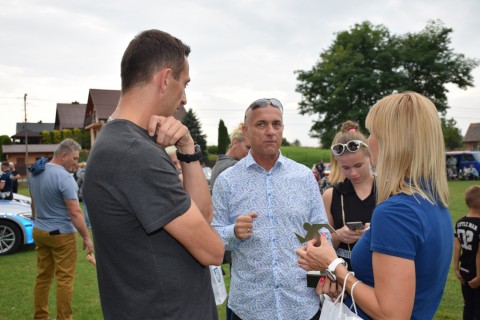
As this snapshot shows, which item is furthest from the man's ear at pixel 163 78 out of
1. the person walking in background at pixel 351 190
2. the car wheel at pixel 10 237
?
the car wheel at pixel 10 237

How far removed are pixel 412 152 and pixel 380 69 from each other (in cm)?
4179

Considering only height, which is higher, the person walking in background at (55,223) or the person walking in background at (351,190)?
the person walking in background at (351,190)

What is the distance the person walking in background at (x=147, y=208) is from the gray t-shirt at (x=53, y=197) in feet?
14.2

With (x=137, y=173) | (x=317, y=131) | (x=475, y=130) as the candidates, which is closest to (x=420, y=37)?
(x=317, y=131)

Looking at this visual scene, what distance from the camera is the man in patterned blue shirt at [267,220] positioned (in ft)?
8.86

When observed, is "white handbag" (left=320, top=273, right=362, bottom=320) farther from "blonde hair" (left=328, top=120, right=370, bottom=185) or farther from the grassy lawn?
the grassy lawn

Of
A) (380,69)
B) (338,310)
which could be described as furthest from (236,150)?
(380,69)

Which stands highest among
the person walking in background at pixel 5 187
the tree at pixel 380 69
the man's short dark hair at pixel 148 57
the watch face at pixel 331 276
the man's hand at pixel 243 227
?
the tree at pixel 380 69

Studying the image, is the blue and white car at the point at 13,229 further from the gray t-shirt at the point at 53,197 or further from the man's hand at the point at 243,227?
the man's hand at the point at 243,227

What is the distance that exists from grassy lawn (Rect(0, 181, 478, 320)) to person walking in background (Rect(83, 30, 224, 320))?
4107 mm

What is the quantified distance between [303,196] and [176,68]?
4.83ft

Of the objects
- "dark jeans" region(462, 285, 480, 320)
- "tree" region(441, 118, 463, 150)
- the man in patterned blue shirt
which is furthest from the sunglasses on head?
"tree" region(441, 118, 463, 150)

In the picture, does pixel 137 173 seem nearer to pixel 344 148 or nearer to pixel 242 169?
pixel 242 169

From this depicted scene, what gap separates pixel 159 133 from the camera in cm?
176
